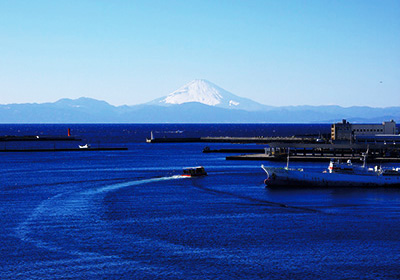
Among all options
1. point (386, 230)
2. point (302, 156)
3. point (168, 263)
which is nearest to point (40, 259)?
point (168, 263)

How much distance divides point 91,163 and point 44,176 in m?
30.4

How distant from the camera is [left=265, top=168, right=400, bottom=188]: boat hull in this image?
86688mm

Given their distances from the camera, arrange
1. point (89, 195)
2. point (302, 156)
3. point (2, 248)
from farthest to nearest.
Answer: point (302, 156), point (89, 195), point (2, 248)

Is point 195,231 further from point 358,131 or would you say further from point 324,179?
point 358,131

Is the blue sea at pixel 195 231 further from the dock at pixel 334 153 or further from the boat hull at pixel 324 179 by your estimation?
the dock at pixel 334 153

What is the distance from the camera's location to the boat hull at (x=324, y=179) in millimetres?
86688

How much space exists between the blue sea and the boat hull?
109 inches

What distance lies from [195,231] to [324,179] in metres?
→ 39.4

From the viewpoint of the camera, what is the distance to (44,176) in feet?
328

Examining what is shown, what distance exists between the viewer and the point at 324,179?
86812 mm

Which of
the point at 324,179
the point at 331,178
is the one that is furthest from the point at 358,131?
the point at 324,179

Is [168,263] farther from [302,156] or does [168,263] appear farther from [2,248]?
[302,156]

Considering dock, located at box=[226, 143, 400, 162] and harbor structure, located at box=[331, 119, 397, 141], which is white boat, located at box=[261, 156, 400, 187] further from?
harbor structure, located at box=[331, 119, 397, 141]

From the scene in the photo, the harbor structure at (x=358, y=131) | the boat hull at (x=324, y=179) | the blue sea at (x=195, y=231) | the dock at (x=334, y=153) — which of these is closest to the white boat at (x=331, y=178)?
the boat hull at (x=324, y=179)
